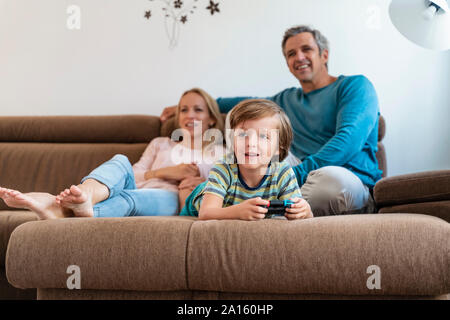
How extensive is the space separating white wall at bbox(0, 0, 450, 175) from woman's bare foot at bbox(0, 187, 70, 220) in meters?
1.38

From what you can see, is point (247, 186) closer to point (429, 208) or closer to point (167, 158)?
point (429, 208)

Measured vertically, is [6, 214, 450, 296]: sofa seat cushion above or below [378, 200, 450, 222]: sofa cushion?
below

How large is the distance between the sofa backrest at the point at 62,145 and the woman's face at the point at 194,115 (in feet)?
0.79

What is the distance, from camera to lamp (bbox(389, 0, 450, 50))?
151cm

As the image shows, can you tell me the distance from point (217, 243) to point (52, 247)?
451 mm

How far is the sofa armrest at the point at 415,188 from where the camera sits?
141 centimetres

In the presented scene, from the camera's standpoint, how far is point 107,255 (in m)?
1.21

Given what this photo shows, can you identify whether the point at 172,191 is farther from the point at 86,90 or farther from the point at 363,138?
the point at 86,90

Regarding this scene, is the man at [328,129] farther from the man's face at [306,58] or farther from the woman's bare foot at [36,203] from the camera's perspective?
the woman's bare foot at [36,203]

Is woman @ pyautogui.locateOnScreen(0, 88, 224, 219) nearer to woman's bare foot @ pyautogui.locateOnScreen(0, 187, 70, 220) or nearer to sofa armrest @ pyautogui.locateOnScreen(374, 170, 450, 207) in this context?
woman's bare foot @ pyautogui.locateOnScreen(0, 187, 70, 220)

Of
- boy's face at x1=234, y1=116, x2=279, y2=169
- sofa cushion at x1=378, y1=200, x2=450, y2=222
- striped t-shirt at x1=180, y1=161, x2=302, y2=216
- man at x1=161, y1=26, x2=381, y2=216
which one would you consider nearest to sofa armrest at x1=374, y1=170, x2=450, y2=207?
sofa cushion at x1=378, y1=200, x2=450, y2=222

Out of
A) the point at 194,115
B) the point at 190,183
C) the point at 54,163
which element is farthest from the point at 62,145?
the point at 190,183

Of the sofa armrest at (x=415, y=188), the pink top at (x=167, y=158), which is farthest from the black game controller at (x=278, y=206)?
the pink top at (x=167, y=158)

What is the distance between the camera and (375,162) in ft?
6.72
